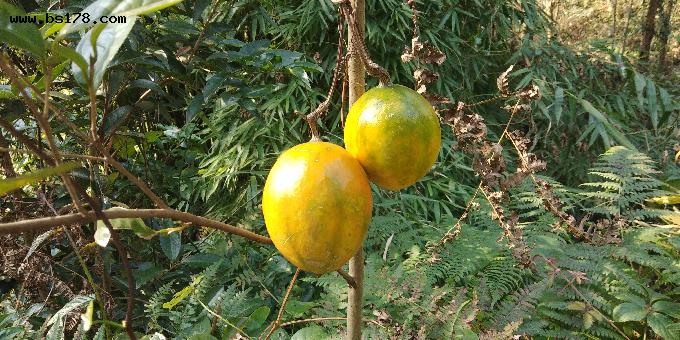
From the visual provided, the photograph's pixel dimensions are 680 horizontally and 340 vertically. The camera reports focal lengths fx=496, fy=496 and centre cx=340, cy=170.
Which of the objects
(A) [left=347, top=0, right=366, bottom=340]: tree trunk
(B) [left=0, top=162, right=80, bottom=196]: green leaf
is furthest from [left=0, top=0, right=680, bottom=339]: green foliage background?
(B) [left=0, top=162, right=80, bottom=196]: green leaf

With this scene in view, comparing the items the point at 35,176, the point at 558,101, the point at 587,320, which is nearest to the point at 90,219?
the point at 35,176

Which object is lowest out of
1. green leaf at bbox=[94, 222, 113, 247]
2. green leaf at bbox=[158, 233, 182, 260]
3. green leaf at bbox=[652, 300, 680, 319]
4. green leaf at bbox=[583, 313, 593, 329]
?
green leaf at bbox=[583, 313, 593, 329]

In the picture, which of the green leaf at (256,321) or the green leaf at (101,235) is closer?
the green leaf at (101,235)

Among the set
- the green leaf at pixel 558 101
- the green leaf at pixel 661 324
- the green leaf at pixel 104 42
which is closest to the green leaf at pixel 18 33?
the green leaf at pixel 104 42

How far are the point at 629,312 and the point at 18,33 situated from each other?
55.0 inches

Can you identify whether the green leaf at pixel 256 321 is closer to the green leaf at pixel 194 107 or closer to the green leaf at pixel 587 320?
the green leaf at pixel 194 107

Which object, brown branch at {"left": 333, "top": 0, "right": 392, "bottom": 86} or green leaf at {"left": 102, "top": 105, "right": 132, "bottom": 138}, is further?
green leaf at {"left": 102, "top": 105, "right": 132, "bottom": 138}

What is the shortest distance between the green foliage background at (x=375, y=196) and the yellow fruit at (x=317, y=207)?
15.1 inches

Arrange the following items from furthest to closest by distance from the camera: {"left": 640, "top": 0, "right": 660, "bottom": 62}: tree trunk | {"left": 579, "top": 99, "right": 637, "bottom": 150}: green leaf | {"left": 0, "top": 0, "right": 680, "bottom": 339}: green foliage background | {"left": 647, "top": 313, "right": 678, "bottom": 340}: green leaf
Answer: {"left": 640, "top": 0, "right": 660, "bottom": 62}: tree trunk
{"left": 579, "top": 99, "right": 637, "bottom": 150}: green leaf
{"left": 647, "top": 313, "right": 678, "bottom": 340}: green leaf
{"left": 0, "top": 0, "right": 680, "bottom": 339}: green foliage background

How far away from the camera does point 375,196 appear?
187 centimetres

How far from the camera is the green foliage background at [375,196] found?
0.99 m

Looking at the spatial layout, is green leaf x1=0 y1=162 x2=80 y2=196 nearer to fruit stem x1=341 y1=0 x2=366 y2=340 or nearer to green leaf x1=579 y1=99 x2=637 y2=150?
fruit stem x1=341 y1=0 x2=366 y2=340

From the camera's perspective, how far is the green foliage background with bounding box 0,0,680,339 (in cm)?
99

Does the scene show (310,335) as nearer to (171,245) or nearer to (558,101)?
(171,245)
